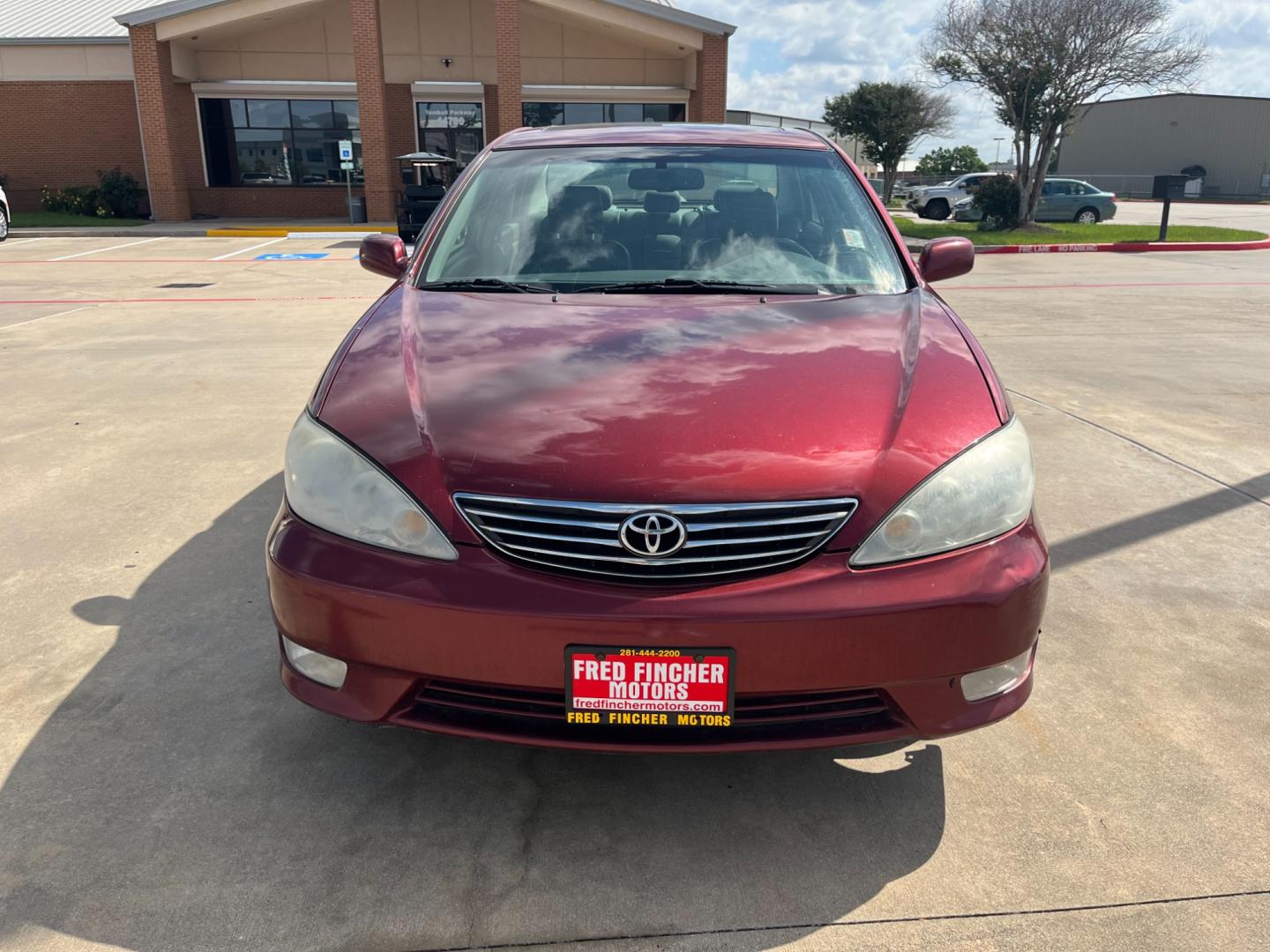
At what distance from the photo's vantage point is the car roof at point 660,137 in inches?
150

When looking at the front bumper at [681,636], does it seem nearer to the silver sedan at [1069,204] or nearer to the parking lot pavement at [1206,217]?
the silver sedan at [1069,204]

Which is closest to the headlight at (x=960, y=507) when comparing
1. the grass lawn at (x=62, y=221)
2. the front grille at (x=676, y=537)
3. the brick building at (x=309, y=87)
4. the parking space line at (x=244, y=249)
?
the front grille at (x=676, y=537)

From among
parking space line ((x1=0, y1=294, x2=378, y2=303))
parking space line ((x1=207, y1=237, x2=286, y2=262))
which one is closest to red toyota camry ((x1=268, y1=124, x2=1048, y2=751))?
parking space line ((x1=0, y1=294, x2=378, y2=303))

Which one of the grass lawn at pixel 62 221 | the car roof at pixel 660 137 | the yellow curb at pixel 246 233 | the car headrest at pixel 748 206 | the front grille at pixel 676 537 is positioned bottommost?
the yellow curb at pixel 246 233

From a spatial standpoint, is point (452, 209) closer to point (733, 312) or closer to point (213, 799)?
point (733, 312)

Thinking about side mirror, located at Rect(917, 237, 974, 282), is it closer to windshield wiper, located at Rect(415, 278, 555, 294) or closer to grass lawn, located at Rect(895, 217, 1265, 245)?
windshield wiper, located at Rect(415, 278, 555, 294)

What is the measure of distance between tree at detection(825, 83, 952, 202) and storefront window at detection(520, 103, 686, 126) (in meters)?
15.4

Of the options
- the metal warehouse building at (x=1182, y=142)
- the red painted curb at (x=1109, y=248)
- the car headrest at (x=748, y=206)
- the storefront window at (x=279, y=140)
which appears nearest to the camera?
the car headrest at (x=748, y=206)

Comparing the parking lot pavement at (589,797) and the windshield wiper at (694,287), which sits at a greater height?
the windshield wiper at (694,287)

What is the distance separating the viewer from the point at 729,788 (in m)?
2.51

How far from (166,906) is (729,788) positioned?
51.4 inches

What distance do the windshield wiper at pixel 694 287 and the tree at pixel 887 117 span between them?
128 ft

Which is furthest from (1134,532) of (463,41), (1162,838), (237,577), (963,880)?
(463,41)

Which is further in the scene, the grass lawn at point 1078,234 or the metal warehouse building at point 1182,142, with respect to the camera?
the metal warehouse building at point 1182,142
